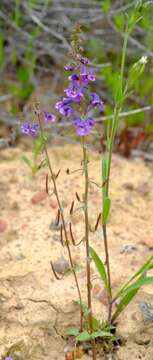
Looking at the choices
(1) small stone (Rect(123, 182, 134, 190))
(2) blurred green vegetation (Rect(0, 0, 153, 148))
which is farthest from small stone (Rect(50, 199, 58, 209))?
(2) blurred green vegetation (Rect(0, 0, 153, 148))

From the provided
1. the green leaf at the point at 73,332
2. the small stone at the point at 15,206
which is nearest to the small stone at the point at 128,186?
the small stone at the point at 15,206

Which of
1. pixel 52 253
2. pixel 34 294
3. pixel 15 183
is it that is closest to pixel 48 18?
pixel 15 183

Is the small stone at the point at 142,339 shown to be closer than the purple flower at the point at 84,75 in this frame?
No

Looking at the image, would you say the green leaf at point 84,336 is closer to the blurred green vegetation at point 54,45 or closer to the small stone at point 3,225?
the small stone at point 3,225

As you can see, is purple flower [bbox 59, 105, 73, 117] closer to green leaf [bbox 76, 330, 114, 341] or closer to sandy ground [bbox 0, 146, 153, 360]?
sandy ground [bbox 0, 146, 153, 360]

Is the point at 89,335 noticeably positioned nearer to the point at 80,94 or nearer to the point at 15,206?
the point at 80,94

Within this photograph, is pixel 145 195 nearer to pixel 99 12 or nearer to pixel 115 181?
pixel 115 181
